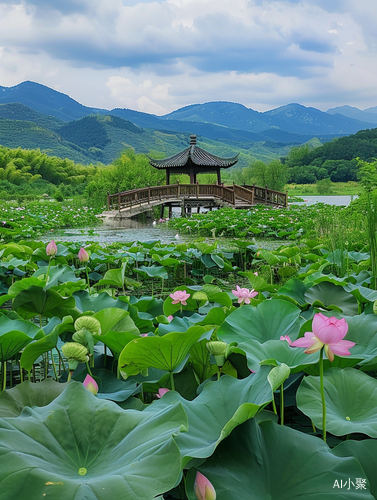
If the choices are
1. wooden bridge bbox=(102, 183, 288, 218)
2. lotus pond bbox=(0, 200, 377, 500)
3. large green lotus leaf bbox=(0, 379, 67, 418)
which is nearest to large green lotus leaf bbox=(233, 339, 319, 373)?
lotus pond bbox=(0, 200, 377, 500)

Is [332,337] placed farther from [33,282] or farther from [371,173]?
[371,173]

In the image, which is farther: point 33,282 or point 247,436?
point 33,282

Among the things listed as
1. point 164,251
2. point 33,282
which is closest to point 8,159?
point 164,251

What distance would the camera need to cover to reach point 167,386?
1.06 meters

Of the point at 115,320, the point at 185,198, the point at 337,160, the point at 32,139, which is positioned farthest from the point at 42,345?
the point at 32,139

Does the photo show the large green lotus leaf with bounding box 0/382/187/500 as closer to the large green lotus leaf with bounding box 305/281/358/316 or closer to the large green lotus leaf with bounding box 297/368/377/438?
the large green lotus leaf with bounding box 297/368/377/438

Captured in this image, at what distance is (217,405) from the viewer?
2.57 ft

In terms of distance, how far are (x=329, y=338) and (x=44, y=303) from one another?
3.54ft

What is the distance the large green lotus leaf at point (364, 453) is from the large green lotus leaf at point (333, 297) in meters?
1.02

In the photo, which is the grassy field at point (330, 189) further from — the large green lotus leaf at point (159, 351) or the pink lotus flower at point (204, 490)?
the pink lotus flower at point (204, 490)

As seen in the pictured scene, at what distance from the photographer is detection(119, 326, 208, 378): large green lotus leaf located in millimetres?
893

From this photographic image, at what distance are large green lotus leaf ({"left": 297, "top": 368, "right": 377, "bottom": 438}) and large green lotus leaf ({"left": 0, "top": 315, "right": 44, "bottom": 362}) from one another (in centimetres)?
68

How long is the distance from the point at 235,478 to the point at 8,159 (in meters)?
38.2

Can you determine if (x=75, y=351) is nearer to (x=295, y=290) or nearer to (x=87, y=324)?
(x=87, y=324)
